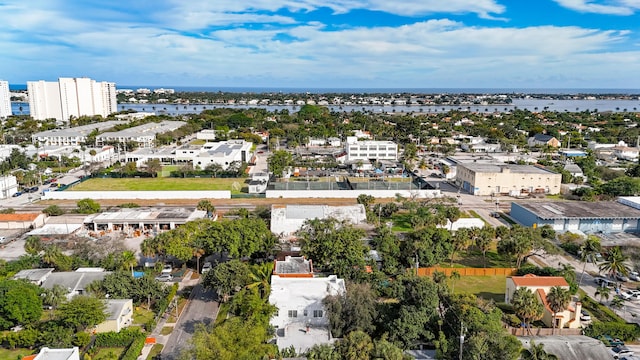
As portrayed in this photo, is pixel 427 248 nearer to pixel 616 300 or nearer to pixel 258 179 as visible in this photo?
pixel 616 300

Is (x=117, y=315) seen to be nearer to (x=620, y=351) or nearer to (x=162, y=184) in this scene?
(x=620, y=351)

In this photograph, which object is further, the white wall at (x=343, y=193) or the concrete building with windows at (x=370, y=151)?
the concrete building with windows at (x=370, y=151)

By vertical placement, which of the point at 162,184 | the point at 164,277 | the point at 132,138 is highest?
the point at 132,138

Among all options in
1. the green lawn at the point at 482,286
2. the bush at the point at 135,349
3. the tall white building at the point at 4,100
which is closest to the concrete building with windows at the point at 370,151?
the green lawn at the point at 482,286

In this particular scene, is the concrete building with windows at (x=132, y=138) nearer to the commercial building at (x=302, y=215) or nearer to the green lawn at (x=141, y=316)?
the commercial building at (x=302, y=215)

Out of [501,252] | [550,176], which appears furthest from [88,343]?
[550,176]

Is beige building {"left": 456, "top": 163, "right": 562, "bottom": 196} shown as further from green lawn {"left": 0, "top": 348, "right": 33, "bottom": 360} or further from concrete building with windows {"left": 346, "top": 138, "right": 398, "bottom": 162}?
green lawn {"left": 0, "top": 348, "right": 33, "bottom": 360}

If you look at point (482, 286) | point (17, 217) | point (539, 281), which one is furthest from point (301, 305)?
point (17, 217)
